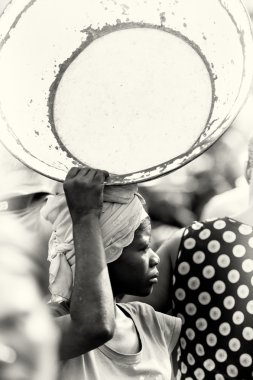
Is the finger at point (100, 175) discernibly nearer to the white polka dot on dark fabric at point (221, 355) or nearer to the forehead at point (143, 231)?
the forehead at point (143, 231)

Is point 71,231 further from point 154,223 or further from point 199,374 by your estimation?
point 154,223

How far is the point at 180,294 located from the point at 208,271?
0.11 meters

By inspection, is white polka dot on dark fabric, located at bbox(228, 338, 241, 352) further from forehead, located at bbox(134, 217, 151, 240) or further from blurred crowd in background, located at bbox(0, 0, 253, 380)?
blurred crowd in background, located at bbox(0, 0, 253, 380)

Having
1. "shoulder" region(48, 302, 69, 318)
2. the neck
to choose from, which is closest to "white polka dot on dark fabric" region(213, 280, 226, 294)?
the neck

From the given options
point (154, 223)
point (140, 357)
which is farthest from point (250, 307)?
point (154, 223)

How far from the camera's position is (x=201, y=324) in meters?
1.76

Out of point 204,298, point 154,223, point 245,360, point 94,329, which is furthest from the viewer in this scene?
point 154,223

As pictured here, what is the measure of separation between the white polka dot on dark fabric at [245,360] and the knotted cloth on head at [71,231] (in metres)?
0.48

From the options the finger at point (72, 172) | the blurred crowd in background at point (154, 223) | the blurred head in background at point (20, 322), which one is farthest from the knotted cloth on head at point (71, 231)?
the blurred head in background at point (20, 322)

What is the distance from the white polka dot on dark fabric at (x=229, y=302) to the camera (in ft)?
5.63

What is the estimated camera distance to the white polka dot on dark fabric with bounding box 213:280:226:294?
5.73ft

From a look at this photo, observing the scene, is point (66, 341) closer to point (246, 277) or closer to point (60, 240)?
point (60, 240)

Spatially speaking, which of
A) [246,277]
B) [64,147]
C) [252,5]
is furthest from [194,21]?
[252,5]

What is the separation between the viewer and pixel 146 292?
1.56m
